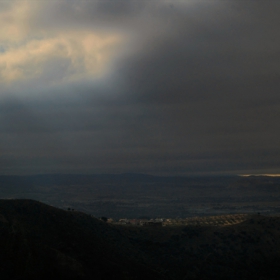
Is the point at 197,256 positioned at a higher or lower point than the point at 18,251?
lower

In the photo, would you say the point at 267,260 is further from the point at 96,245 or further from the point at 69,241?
the point at 69,241

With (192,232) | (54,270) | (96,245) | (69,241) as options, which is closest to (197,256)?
(192,232)

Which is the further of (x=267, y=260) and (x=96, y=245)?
(x=267, y=260)

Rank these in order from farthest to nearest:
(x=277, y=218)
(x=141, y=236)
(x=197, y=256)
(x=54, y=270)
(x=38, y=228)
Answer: (x=277, y=218), (x=141, y=236), (x=197, y=256), (x=38, y=228), (x=54, y=270)

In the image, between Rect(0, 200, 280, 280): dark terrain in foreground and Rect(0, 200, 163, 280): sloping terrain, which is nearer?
Rect(0, 200, 163, 280): sloping terrain

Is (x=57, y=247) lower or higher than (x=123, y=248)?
higher

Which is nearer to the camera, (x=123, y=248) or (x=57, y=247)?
(x=57, y=247)

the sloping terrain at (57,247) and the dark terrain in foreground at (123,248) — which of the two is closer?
the sloping terrain at (57,247)

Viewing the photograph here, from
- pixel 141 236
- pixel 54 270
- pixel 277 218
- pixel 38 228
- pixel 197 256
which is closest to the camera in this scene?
pixel 54 270
